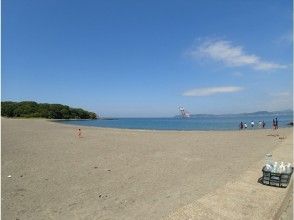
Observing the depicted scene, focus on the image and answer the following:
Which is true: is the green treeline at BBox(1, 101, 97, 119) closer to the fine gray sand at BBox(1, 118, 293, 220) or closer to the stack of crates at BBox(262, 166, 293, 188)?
the fine gray sand at BBox(1, 118, 293, 220)

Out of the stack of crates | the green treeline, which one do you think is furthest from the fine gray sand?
the green treeline

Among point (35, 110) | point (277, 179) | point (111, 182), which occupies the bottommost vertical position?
point (111, 182)

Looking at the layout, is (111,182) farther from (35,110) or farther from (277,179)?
(35,110)

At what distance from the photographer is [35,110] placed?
136000 mm

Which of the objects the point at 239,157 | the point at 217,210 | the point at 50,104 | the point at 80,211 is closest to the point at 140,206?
the point at 80,211

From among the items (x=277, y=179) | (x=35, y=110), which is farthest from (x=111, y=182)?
(x=35, y=110)

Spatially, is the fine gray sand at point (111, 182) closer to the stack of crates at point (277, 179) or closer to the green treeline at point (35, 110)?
the stack of crates at point (277, 179)

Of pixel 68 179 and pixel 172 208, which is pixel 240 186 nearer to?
pixel 172 208

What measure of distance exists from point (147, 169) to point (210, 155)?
5.20 m

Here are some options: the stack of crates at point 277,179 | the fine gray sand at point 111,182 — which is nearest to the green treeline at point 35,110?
the fine gray sand at point 111,182

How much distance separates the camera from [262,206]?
287 inches

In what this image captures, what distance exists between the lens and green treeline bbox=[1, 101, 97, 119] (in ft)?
428

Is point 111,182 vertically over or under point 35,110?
under

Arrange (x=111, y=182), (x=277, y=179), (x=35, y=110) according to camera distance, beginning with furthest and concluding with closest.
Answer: (x=35, y=110), (x=111, y=182), (x=277, y=179)
